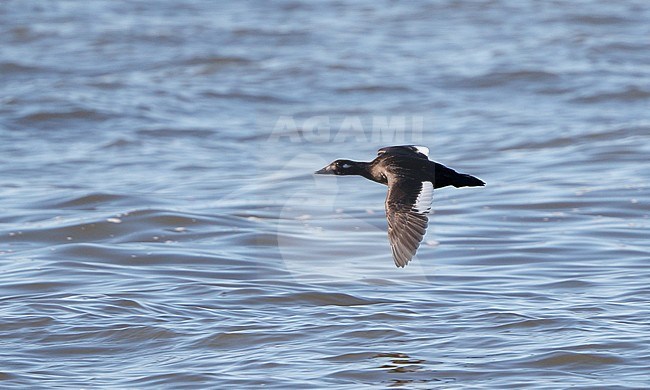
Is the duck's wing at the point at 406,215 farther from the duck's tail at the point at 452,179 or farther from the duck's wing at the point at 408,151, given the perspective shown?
the duck's wing at the point at 408,151

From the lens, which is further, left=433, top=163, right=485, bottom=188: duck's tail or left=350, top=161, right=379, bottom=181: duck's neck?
left=350, top=161, right=379, bottom=181: duck's neck

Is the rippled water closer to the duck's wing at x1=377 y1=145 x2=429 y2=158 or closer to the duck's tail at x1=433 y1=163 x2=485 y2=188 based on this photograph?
the duck's tail at x1=433 y1=163 x2=485 y2=188

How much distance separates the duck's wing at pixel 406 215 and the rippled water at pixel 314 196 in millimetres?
501

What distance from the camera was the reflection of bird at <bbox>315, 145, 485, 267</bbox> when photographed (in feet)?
21.5

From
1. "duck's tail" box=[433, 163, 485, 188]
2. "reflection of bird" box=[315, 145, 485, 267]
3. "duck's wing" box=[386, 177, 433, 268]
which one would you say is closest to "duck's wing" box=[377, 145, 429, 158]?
"reflection of bird" box=[315, 145, 485, 267]

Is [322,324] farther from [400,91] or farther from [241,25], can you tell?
[241,25]

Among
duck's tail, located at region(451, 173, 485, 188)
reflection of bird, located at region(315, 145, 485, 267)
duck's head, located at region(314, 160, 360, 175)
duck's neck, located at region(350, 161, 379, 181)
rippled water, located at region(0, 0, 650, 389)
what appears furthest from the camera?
duck's head, located at region(314, 160, 360, 175)

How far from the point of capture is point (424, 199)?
687 centimetres

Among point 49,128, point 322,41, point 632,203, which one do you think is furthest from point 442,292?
point 322,41

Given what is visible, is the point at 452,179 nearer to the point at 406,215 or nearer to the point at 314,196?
the point at 406,215

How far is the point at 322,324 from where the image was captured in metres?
6.89

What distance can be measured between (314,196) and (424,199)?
156 inches

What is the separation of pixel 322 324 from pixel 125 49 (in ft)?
38.2

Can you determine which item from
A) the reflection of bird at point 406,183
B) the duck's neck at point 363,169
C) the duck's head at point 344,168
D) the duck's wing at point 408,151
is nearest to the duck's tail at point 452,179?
the reflection of bird at point 406,183
